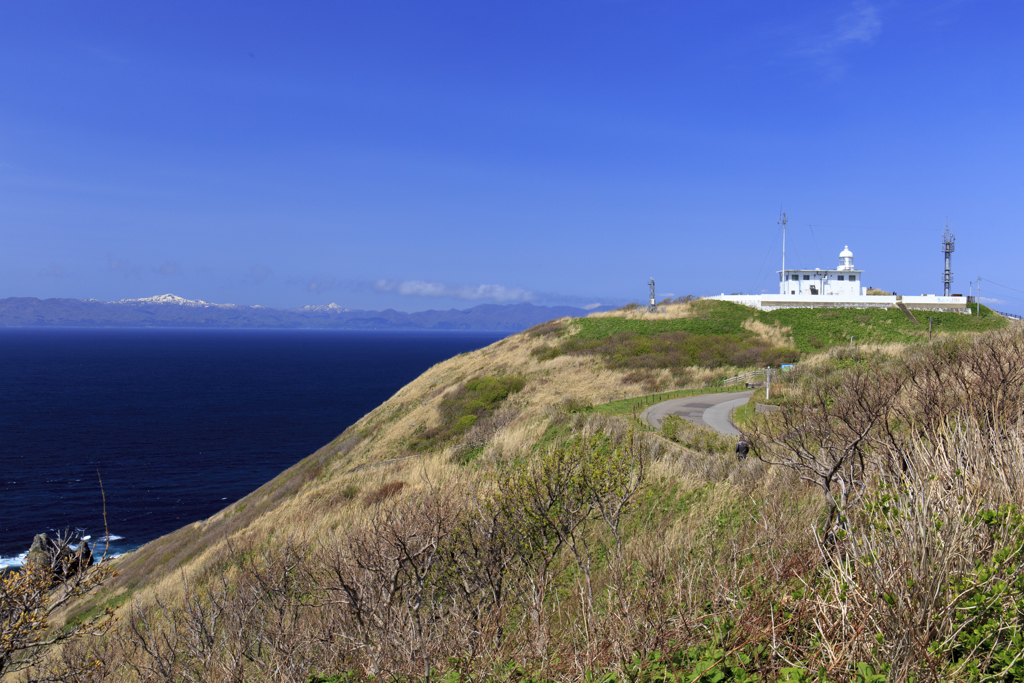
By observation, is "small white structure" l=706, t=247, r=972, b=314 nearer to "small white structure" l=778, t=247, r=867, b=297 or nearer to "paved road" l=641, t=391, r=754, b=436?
"small white structure" l=778, t=247, r=867, b=297

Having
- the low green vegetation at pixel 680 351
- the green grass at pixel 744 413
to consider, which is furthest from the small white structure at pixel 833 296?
the green grass at pixel 744 413

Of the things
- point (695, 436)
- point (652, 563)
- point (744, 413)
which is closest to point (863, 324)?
point (744, 413)

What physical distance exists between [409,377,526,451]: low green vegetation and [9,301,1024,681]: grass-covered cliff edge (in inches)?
174

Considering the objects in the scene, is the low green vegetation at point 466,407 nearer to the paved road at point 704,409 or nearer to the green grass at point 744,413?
the paved road at point 704,409

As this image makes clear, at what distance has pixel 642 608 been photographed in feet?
21.0

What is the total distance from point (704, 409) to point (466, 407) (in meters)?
12.5

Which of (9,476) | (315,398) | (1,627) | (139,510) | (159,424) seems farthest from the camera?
(315,398)

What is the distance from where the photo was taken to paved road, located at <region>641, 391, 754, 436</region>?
771 inches

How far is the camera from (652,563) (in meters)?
6.73

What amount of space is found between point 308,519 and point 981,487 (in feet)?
57.9

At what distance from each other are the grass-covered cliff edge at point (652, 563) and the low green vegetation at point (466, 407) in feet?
14.5

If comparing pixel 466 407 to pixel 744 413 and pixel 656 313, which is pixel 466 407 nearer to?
pixel 744 413

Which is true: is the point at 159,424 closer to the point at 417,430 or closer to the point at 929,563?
the point at 417,430

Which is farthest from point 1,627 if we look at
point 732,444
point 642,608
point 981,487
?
point 732,444
